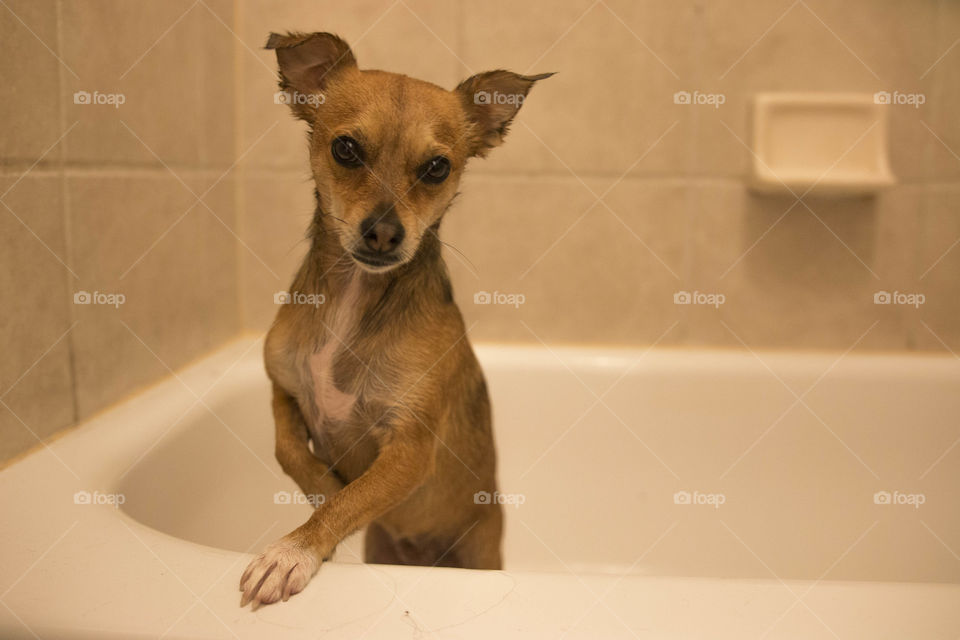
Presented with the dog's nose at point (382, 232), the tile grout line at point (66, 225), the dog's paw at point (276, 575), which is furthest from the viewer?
the tile grout line at point (66, 225)

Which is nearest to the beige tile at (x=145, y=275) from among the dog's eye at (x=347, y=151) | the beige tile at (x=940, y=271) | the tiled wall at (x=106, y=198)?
the tiled wall at (x=106, y=198)

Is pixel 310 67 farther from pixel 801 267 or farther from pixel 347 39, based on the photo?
pixel 801 267

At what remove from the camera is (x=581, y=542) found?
6.01 ft

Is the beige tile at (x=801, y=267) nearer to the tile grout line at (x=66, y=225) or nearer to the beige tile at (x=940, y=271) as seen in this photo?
the beige tile at (x=940, y=271)

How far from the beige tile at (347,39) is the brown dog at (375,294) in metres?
0.86

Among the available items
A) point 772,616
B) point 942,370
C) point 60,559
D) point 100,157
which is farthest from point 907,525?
point 100,157

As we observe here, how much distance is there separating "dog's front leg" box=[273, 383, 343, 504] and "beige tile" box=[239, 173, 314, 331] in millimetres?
913

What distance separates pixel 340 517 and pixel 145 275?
2.90ft

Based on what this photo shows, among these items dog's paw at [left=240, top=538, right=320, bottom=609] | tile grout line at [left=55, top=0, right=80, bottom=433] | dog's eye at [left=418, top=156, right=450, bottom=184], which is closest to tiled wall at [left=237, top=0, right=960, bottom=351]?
tile grout line at [left=55, top=0, right=80, bottom=433]

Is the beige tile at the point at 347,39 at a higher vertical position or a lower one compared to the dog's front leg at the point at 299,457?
higher

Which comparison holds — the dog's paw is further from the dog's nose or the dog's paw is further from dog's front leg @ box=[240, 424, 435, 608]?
the dog's nose

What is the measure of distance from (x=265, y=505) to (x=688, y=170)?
1389 millimetres

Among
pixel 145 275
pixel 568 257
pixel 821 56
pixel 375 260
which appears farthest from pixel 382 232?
pixel 821 56

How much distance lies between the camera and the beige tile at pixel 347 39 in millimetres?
1937
